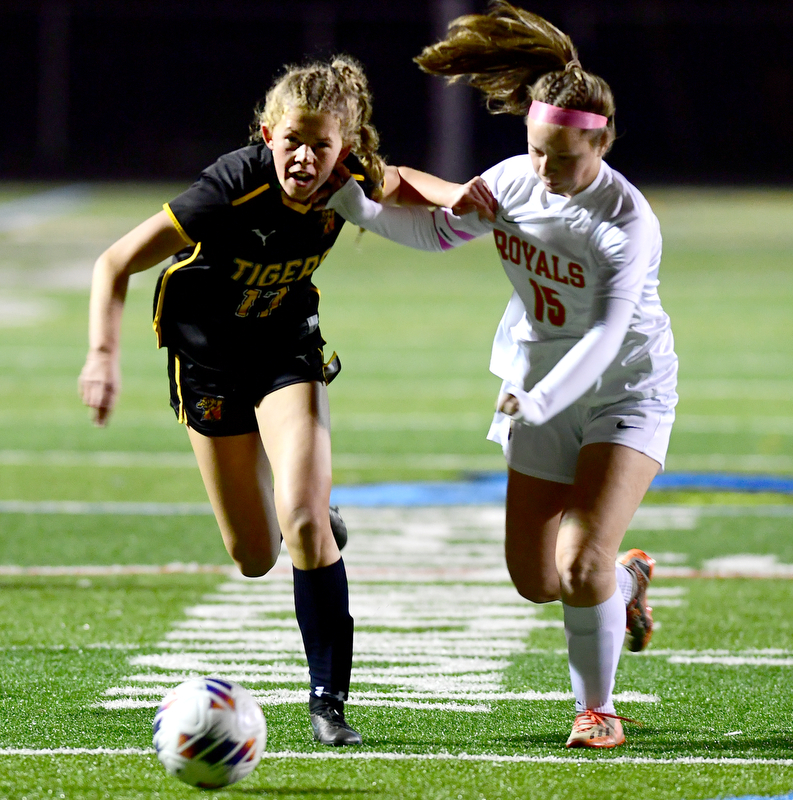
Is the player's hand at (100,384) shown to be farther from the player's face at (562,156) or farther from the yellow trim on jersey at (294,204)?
the player's face at (562,156)

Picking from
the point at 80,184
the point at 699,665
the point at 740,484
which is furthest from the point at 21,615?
the point at 80,184

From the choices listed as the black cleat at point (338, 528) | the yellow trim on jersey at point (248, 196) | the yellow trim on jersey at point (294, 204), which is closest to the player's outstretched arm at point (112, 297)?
the yellow trim on jersey at point (248, 196)

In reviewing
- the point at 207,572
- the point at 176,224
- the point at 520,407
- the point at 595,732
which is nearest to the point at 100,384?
the point at 176,224

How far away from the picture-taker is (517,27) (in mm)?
4336

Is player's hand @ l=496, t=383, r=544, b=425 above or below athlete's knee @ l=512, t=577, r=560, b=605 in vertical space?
above

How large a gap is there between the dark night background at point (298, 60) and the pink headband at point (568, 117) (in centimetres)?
3322

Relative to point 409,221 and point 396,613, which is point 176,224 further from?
point 396,613

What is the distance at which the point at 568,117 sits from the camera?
13.1 feet

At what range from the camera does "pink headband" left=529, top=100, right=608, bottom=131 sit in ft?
13.1

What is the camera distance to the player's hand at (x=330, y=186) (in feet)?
14.4

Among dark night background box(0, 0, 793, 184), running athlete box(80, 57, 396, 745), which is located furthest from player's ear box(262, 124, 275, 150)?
dark night background box(0, 0, 793, 184)

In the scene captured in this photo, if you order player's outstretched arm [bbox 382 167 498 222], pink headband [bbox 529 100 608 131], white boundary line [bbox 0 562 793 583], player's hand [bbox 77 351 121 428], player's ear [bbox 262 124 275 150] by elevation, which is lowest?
white boundary line [bbox 0 562 793 583]

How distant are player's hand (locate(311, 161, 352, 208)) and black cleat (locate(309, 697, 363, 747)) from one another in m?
1.43

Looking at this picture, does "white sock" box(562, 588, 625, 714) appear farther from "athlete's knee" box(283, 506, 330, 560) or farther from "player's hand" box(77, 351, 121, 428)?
"player's hand" box(77, 351, 121, 428)
